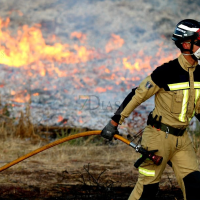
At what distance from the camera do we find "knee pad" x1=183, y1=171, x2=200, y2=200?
3.36 metres

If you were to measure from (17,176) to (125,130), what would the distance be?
331 cm

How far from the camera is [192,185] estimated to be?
11.0ft

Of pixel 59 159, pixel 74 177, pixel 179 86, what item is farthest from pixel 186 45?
pixel 59 159

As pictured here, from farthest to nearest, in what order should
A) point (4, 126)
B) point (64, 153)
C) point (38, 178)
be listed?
point (4, 126), point (64, 153), point (38, 178)

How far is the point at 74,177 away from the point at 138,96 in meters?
2.54

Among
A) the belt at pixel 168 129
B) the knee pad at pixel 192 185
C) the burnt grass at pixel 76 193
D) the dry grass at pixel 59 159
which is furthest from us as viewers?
the dry grass at pixel 59 159

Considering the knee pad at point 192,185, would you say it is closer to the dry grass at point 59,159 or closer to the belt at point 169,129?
the belt at point 169,129

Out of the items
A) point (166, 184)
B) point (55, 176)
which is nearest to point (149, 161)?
point (166, 184)

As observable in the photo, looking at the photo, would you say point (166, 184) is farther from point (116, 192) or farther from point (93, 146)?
point (93, 146)

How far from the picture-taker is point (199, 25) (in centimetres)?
351

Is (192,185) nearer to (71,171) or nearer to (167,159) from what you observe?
(167,159)

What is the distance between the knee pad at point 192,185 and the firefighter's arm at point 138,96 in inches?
33.6

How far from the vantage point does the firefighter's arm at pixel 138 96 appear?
3434 millimetres

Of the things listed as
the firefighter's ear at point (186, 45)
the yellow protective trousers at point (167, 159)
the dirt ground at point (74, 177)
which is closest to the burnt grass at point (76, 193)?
the dirt ground at point (74, 177)
